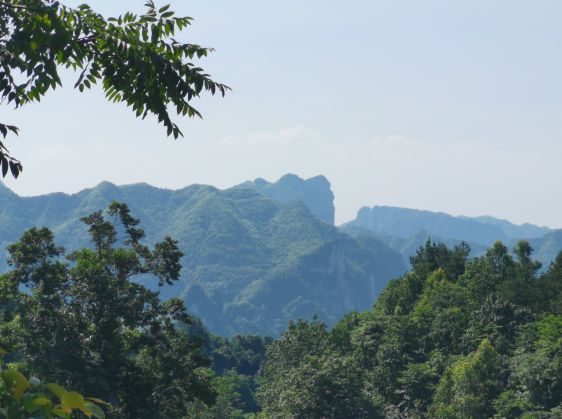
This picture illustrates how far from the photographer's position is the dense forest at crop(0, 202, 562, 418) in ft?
96.6

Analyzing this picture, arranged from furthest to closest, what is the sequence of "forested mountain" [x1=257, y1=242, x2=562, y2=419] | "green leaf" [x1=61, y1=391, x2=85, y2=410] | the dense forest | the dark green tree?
"forested mountain" [x1=257, y1=242, x2=562, y2=419] → the dense forest → the dark green tree → "green leaf" [x1=61, y1=391, x2=85, y2=410]

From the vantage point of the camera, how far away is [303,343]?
65.6m

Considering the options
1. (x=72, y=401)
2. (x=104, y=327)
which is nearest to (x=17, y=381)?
(x=72, y=401)

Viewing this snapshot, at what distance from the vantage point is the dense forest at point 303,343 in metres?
29.5

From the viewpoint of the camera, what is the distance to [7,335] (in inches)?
1148

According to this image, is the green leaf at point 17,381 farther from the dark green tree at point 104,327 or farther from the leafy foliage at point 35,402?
the dark green tree at point 104,327

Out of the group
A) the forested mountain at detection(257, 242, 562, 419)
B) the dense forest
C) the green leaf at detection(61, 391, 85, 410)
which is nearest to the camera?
the green leaf at detection(61, 391, 85, 410)

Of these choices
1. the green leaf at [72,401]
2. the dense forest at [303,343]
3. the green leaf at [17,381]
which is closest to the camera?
the green leaf at [72,401]

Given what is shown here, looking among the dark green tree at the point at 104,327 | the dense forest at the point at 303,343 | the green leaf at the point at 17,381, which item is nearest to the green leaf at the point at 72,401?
the dense forest at the point at 303,343

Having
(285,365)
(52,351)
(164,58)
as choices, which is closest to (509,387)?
(285,365)

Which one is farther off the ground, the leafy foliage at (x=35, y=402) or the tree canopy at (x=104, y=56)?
the tree canopy at (x=104, y=56)

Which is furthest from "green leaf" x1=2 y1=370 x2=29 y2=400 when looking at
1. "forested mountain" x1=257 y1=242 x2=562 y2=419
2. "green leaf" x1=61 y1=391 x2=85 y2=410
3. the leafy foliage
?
"forested mountain" x1=257 y1=242 x2=562 y2=419

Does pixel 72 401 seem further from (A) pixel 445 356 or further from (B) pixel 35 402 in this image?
(A) pixel 445 356

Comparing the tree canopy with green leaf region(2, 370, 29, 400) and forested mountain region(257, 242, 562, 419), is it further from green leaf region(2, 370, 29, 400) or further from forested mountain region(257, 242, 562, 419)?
forested mountain region(257, 242, 562, 419)
